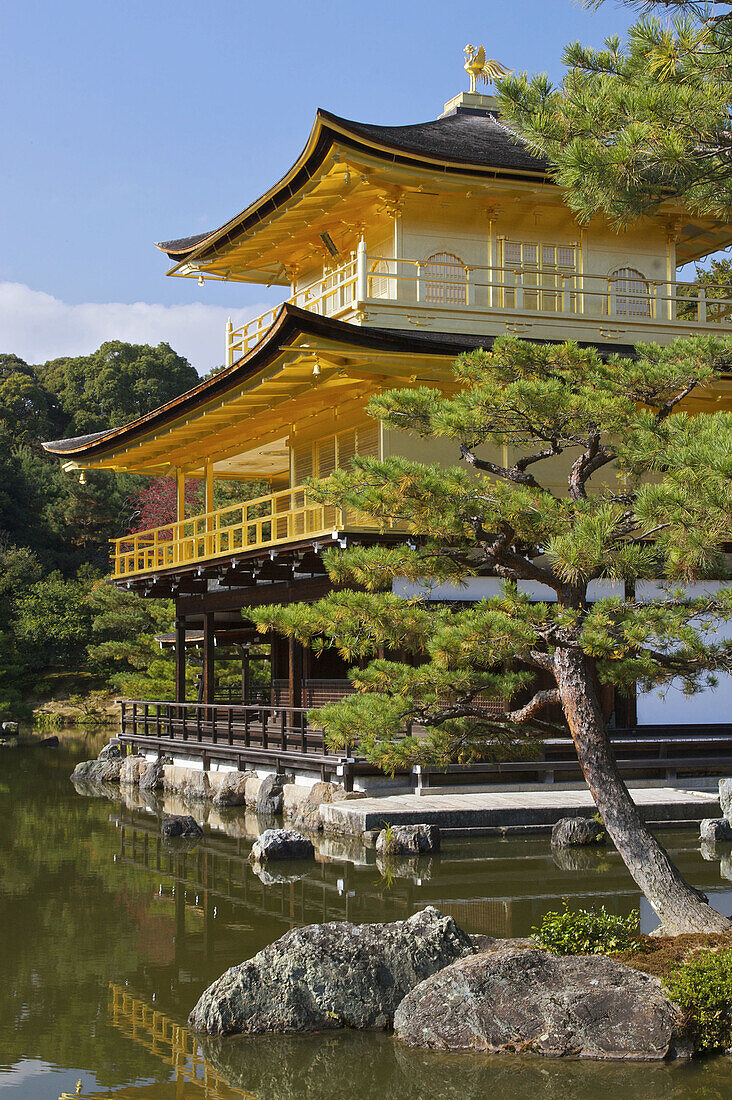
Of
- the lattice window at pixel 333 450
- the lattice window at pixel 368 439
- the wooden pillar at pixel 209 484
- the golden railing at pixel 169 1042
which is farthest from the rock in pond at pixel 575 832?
the wooden pillar at pixel 209 484

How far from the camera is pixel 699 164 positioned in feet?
24.1

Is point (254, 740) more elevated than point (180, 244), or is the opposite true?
point (180, 244)

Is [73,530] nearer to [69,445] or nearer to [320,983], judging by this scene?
[69,445]

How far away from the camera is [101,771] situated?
21766 millimetres

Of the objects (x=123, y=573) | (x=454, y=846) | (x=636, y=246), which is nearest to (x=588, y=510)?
(x=454, y=846)

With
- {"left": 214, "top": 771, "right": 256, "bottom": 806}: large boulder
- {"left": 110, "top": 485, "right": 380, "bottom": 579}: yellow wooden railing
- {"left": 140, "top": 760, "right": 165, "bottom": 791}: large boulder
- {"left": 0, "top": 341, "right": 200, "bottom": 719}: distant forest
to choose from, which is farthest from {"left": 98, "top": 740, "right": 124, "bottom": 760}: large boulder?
{"left": 0, "top": 341, "right": 200, "bottom": 719}: distant forest

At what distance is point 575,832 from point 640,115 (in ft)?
25.9

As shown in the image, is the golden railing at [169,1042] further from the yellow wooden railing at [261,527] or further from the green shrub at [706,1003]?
the yellow wooden railing at [261,527]

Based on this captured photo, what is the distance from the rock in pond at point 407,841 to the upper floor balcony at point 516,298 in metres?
7.49

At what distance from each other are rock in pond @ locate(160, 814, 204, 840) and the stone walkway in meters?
1.75

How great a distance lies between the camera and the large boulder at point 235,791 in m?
17.4

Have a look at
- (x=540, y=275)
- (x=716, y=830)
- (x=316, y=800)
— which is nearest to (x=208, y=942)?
(x=316, y=800)

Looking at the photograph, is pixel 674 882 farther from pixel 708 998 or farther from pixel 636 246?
pixel 636 246

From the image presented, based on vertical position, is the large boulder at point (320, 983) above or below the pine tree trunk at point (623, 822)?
below
